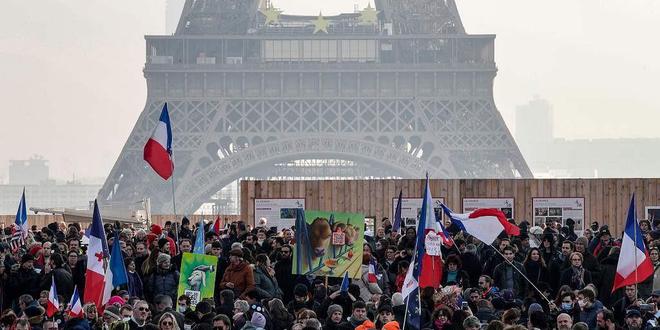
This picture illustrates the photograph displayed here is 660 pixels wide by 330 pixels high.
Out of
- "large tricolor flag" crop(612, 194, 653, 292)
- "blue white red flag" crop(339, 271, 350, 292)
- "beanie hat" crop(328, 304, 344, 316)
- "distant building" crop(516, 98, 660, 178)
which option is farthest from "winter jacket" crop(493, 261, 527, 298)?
"distant building" crop(516, 98, 660, 178)

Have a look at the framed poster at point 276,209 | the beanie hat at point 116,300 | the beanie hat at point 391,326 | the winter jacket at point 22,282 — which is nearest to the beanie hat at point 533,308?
the beanie hat at point 391,326

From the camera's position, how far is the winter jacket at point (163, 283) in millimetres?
20203

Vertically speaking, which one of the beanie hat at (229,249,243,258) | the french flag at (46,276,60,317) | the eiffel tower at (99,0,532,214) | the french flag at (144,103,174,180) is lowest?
the french flag at (46,276,60,317)

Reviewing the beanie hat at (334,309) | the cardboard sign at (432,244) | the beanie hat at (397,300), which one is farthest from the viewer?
the cardboard sign at (432,244)

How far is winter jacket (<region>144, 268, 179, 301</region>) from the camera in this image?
20.2 m

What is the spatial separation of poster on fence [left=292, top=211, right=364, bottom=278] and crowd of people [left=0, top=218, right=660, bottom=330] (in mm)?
241

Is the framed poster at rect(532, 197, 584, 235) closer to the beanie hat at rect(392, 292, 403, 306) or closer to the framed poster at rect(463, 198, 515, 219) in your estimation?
the framed poster at rect(463, 198, 515, 219)

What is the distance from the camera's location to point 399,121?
80812 millimetres

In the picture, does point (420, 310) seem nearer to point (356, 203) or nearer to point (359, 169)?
point (356, 203)

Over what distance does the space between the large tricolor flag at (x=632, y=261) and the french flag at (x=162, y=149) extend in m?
6.91

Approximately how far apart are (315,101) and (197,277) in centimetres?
6419

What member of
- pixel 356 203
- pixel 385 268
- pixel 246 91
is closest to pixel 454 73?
pixel 246 91

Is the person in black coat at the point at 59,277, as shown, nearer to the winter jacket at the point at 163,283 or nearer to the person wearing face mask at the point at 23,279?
the person wearing face mask at the point at 23,279

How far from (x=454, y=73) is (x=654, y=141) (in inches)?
4141
